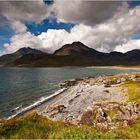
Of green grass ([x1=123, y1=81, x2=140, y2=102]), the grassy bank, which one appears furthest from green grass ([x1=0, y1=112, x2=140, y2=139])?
green grass ([x1=123, y1=81, x2=140, y2=102])

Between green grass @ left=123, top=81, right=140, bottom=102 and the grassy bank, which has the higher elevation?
the grassy bank

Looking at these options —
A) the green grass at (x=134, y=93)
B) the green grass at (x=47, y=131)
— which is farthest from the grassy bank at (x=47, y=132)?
the green grass at (x=134, y=93)

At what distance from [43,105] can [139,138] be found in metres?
48.4

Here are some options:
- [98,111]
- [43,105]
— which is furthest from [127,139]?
[43,105]

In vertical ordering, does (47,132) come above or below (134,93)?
above

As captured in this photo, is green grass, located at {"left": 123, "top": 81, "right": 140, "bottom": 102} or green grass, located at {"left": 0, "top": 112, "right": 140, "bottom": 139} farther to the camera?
green grass, located at {"left": 123, "top": 81, "right": 140, "bottom": 102}

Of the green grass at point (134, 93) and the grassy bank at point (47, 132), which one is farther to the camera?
the green grass at point (134, 93)

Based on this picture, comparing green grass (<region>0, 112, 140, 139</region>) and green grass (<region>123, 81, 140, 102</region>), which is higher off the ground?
green grass (<region>0, 112, 140, 139</region>)

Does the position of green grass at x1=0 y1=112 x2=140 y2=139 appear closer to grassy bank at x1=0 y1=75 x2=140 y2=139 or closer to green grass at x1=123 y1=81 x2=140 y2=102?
grassy bank at x1=0 y1=75 x2=140 y2=139

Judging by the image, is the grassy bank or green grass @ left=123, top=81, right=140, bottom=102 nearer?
the grassy bank

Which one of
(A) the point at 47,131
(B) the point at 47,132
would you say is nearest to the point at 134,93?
(A) the point at 47,131

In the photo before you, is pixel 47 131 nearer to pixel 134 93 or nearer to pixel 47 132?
pixel 47 132

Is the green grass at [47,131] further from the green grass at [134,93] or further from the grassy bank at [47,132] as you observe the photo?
the green grass at [134,93]

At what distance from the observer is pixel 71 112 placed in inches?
1903
